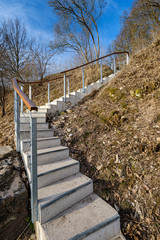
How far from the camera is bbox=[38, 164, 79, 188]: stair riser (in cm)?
175

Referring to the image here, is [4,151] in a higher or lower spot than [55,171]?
higher

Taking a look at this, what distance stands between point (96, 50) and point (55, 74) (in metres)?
3.78

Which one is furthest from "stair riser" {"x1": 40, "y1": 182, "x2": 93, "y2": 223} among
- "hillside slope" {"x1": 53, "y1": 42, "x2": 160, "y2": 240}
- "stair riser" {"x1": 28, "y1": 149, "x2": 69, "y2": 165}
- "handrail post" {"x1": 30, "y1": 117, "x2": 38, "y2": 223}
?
"stair riser" {"x1": 28, "y1": 149, "x2": 69, "y2": 165}

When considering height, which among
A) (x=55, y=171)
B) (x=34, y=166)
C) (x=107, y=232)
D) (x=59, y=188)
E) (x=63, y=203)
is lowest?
(x=107, y=232)

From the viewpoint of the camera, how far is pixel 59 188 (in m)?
1.71

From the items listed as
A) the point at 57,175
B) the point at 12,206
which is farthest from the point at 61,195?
the point at 12,206

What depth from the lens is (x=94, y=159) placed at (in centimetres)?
245

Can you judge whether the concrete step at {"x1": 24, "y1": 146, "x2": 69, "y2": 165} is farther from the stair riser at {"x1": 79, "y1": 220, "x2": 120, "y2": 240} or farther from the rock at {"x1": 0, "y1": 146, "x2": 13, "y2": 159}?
the stair riser at {"x1": 79, "y1": 220, "x2": 120, "y2": 240}

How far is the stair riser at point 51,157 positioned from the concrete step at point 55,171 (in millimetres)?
96

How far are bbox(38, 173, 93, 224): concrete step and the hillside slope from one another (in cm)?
36

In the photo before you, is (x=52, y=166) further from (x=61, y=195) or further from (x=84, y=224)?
(x=84, y=224)

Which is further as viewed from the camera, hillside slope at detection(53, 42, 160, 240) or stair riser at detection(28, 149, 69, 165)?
stair riser at detection(28, 149, 69, 165)

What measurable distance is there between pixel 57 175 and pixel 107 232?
3.16 ft

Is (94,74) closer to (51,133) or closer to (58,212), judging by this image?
(51,133)
